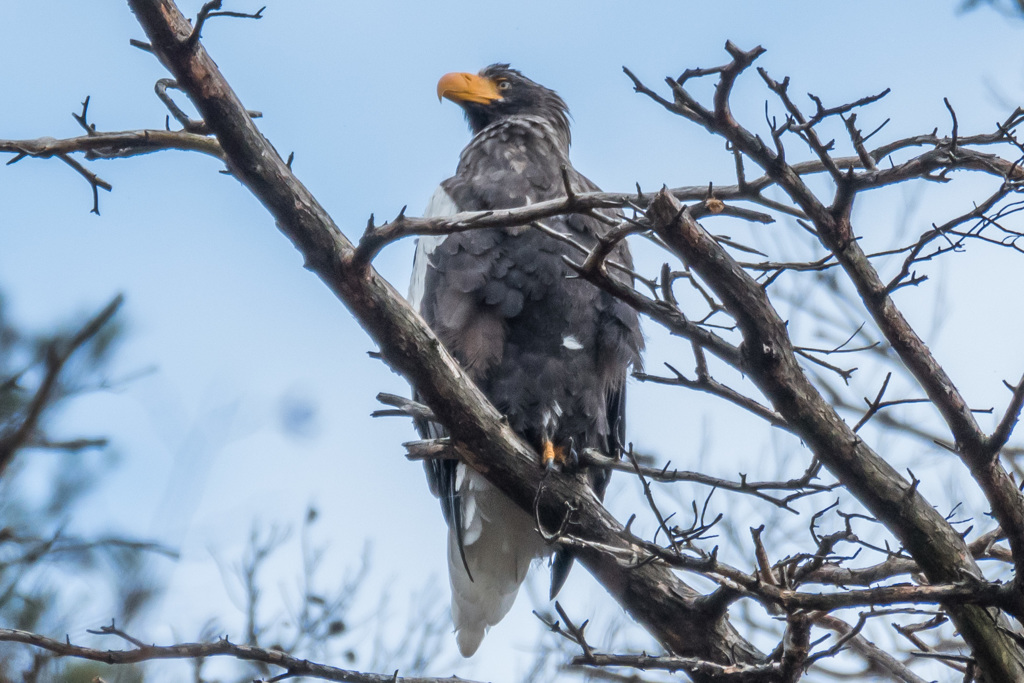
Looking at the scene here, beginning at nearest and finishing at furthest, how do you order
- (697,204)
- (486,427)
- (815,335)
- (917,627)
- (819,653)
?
(819,653) → (697,204) → (917,627) → (486,427) → (815,335)

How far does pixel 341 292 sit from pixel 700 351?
41.0 inches

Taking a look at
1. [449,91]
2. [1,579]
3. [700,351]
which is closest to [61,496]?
[1,579]

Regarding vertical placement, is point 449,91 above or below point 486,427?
above

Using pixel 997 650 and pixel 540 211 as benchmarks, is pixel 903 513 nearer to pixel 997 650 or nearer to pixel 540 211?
pixel 997 650

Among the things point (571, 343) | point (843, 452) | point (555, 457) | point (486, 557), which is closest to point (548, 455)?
point (555, 457)

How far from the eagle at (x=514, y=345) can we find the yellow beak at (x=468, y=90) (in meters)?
0.94

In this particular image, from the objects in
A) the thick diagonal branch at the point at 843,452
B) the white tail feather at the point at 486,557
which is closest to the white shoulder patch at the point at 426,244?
A: the white tail feather at the point at 486,557

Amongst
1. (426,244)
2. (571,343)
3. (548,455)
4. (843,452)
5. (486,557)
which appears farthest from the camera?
(486,557)

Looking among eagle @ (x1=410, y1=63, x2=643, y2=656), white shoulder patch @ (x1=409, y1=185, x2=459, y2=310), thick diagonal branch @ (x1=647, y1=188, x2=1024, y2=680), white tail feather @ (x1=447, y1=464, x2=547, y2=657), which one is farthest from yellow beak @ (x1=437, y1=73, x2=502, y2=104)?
thick diagonal branch @ (x1=647, y1=188, x2=1024, y2=680)

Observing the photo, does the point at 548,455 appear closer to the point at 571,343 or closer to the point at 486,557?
the point at 571,343

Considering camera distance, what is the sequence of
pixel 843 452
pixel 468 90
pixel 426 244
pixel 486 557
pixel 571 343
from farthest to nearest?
pixel 468 90, pixel 486 557, pixel 426 244, pixel 571 343, pixel 843 452

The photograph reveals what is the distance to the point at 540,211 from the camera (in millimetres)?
2420

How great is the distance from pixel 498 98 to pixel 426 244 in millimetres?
1447

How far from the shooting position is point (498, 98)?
17.2 feet
